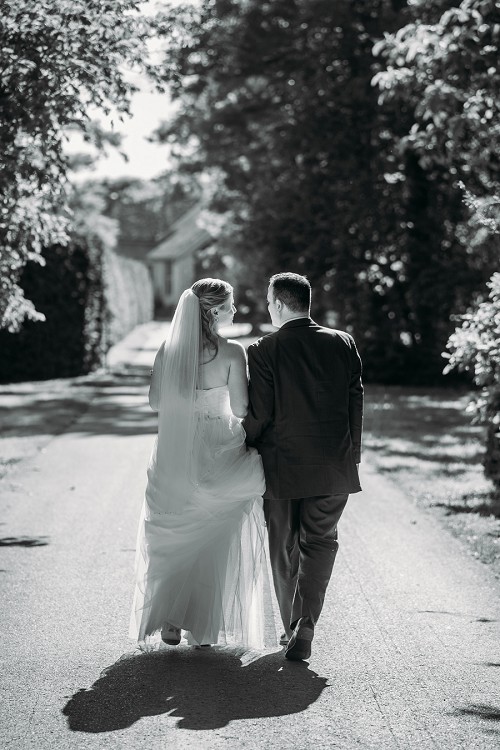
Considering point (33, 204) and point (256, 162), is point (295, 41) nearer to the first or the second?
point (256, 162)

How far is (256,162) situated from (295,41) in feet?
19.0

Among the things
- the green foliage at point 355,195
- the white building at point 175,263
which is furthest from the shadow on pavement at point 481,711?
the white building at point 175,263

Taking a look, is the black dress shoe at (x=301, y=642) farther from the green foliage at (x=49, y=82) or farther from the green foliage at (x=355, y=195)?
the green foliage at (x=355, y=195)

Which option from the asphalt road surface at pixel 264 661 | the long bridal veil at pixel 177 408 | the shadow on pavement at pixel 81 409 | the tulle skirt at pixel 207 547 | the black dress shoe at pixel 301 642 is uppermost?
the long bridal veil at pixel 177 408

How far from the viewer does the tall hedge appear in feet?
84.4

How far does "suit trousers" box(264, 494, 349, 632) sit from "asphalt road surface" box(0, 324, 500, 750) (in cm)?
29

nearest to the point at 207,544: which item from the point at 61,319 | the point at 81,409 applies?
the point at 81,409

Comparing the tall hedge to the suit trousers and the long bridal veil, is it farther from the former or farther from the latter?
the suit trousers

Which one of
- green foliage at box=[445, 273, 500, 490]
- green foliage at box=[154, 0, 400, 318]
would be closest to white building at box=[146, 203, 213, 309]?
green foliage at box=[154, 0, 400, 318]

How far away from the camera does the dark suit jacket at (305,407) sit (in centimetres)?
588

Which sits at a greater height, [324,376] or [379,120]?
[379,120]

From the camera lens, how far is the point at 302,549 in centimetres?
596

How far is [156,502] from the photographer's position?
6.06 meters

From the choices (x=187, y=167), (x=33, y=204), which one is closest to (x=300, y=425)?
(x=33, y=204)
